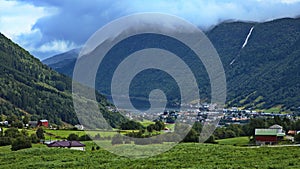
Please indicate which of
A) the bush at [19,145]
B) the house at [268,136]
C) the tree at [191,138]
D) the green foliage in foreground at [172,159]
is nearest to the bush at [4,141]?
the bush at [19,145]

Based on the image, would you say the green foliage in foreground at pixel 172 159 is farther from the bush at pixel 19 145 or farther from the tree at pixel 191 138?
the tree at pixel 191 138

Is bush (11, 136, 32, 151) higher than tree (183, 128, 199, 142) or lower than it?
lower

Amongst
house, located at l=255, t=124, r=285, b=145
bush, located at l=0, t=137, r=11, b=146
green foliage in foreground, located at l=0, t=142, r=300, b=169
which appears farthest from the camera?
bush, located at l=0, t=137, r=11, b=146

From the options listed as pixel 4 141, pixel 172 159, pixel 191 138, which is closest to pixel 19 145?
pixel 4 141

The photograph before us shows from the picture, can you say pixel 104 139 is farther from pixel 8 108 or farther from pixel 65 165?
pixel 8 108

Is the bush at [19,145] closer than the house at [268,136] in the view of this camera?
Yes

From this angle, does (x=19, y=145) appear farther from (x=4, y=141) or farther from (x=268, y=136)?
(x=268, y=136)

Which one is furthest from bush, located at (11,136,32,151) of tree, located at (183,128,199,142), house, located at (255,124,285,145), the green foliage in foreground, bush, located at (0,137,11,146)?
house, located at (255,124,285,145)

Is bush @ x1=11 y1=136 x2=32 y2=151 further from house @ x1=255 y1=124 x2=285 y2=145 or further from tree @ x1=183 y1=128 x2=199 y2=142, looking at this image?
house @ x1=255 y1=124 x2=285 y2=145
